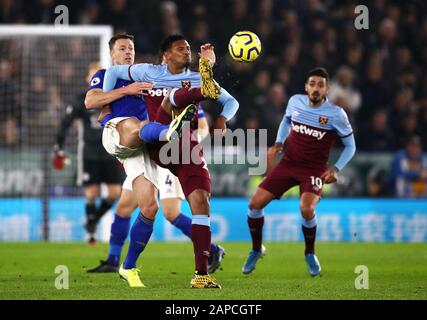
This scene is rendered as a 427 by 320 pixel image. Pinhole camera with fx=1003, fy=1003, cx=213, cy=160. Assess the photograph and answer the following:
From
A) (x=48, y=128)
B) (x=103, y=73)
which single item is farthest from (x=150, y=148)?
(x=48, y=128)

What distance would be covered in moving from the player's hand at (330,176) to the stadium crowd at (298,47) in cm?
653

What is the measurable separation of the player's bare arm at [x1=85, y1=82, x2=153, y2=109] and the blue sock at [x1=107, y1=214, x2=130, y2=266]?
5.86 ft

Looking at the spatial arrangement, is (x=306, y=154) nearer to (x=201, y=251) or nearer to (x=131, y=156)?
(x=131, y=156)

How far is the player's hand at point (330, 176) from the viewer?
31.9ft

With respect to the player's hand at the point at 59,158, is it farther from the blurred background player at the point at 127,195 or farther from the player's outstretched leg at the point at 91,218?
the blurred background player at the point at 127,195

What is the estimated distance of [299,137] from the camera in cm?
1000

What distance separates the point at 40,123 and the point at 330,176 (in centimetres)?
721

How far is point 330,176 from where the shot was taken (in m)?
9.71

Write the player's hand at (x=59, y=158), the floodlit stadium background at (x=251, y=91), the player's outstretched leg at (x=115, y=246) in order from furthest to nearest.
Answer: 1. the floodlit stadium background at (x=251, y=91)
2. the player's hand at (x=59, y=158)
3. the player's outstretched leg at (x=115, y=246)

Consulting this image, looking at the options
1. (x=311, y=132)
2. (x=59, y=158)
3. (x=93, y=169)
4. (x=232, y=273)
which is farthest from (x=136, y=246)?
(x=93, y=169)

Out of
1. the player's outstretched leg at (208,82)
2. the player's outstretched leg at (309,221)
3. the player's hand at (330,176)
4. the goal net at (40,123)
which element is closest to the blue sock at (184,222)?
the player's outstretched leg at (309,221)

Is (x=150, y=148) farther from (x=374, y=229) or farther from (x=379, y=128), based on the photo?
(x=379, y=128)

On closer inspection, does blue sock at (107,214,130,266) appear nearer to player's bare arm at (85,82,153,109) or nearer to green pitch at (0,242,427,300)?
green pitch at (0,242,427,300)
